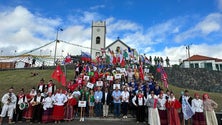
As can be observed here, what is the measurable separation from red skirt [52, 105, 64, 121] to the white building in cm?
4197

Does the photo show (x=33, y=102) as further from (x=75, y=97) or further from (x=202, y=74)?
(x=202, y=74)

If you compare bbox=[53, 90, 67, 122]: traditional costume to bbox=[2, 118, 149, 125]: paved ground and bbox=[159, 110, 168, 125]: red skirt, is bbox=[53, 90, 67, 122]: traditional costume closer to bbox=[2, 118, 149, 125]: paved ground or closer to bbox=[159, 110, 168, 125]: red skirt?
bbox=[2, 118, 149, 125]: paved ground

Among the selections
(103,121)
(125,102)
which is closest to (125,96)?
(125,102)

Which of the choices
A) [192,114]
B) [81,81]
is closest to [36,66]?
[81,81]

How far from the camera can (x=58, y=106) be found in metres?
9.48

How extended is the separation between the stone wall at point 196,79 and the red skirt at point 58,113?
2172 cm

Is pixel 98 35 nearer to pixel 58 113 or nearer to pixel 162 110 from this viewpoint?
pixel 58 113

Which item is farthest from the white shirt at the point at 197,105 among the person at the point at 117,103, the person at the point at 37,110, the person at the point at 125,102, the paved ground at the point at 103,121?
the person at the point at 37,110

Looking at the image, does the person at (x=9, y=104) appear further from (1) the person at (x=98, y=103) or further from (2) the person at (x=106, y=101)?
(2) the person at (x=106, y=101)

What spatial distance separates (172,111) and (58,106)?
5.57 meters

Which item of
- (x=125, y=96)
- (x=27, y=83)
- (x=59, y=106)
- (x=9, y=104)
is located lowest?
(x=59, y=106)

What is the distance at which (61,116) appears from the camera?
9.42 m

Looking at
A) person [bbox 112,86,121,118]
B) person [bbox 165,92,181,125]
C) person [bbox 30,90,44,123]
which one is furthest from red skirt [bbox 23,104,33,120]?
person [bbox 165,92,181,125]

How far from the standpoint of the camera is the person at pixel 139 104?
9.48 m
